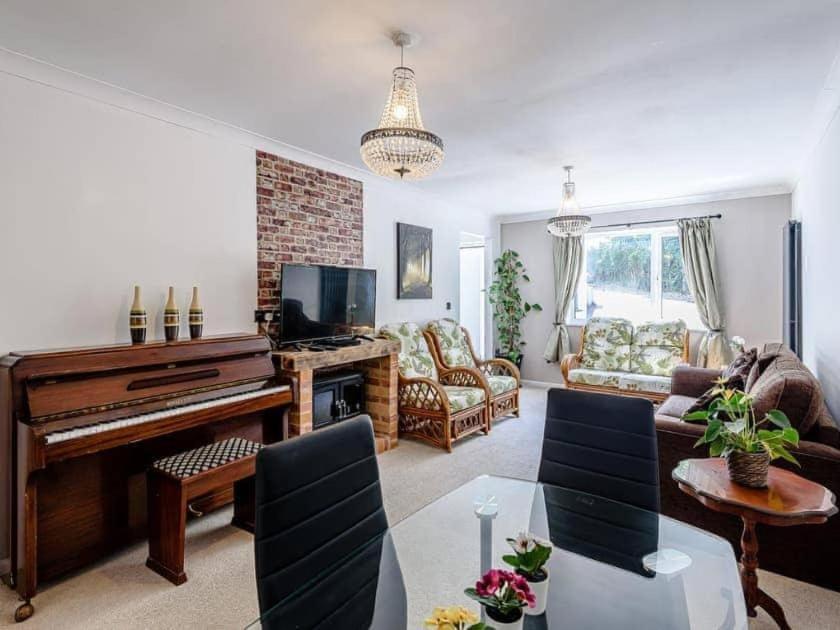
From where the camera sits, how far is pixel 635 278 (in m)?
6.15

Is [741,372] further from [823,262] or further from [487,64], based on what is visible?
[487,64]

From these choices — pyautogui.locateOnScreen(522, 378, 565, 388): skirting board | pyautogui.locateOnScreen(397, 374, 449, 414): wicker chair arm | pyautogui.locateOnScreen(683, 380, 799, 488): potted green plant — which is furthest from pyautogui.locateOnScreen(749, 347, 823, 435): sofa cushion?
pyautogui.locateOnScreen(522, 378, 565, 388): skirting board

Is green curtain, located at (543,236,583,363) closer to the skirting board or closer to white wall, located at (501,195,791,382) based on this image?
the skirting board

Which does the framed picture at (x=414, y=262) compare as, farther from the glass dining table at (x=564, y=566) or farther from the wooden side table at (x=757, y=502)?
the wooden side table at (x=757, y=502)

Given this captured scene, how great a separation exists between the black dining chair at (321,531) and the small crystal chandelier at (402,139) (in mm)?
1269

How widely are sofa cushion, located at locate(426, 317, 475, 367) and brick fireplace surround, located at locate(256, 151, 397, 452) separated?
1.06 meters

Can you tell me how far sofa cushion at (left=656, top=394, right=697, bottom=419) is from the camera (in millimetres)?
3389

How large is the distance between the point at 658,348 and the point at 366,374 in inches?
139

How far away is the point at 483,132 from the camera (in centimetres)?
341

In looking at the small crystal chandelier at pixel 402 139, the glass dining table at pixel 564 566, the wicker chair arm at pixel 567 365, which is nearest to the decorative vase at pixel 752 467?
the glass dining table at pixel 564 566

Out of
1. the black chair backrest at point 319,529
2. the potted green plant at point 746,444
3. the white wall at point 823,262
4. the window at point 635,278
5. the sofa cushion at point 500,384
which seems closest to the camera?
the black chair backrest at point 319,529

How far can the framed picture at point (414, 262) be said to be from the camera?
4.99 metres

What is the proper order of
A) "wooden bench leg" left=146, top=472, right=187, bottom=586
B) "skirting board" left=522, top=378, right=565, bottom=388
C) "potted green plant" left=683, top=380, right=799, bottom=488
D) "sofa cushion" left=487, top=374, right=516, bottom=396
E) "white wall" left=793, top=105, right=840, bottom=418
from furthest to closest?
1. "skirting board" left=522, top=378, right=565, bottom=388
2. "sofa cushion" left=487, top=374, right=516, bottom=396
3. "white wall" left=793, top=105, right=840, bottom=418
4. "wooden bench leg" left=146, top=472, right=187, bottom=586
5. "potted green plant" left=683, top=380, right=799, bottom=488

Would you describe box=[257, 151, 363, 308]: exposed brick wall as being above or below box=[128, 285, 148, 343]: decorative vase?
above
